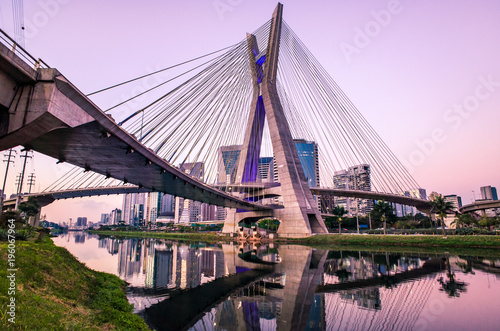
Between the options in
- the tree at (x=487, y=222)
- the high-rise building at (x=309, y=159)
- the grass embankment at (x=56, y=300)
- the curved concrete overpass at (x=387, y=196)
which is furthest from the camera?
the high-rise building at (x=309, y=159)

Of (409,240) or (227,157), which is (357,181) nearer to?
(227,157)

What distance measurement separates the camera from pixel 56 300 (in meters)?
7.62

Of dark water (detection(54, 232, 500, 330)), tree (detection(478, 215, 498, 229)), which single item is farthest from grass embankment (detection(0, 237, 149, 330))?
tree (detection(478, 215, 498, 229))

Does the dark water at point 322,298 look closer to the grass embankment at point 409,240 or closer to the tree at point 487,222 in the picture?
the grass embankment at point 409,240

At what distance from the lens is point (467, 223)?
6612 centimetres

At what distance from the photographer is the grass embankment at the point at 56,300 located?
5730 mm

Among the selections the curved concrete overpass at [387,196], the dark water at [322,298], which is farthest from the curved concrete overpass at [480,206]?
the dark water at [322,298]

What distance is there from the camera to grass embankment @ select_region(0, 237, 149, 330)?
5730 mm

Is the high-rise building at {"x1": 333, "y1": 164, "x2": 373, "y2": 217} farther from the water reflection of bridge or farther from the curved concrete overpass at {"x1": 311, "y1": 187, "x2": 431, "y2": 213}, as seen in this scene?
the water reflection of bridge

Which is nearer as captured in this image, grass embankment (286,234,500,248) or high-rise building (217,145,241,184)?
grass embankment (286,234,500,248)

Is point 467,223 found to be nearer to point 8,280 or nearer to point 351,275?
point 351,275

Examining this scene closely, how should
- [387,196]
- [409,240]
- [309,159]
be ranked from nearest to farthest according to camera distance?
1. [409,240]
2. [387,196]
3. [309,159]

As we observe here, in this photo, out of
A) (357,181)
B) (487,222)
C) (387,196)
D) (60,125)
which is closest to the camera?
(60,125)

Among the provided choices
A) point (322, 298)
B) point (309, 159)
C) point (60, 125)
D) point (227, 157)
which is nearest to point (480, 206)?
point (227, 157)
